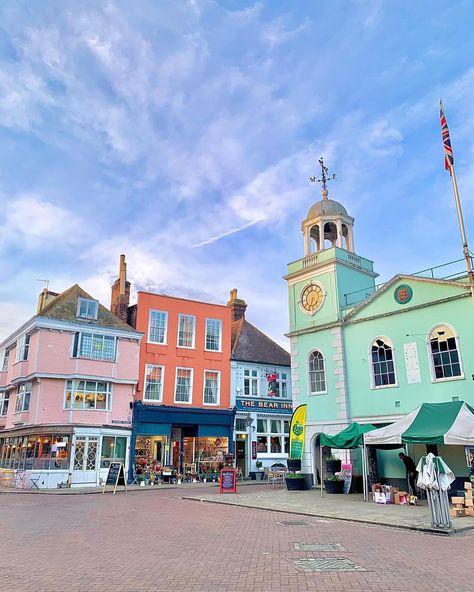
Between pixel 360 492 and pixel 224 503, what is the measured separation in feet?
20.0

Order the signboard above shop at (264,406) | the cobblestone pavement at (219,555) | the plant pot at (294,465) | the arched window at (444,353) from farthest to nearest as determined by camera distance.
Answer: the signboard above shop at (264,406)
the plant pot at (294,465)
the arched window at (444,353)
the cobblestone pavement at (219,555)

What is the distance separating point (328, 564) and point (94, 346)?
71.1 ft

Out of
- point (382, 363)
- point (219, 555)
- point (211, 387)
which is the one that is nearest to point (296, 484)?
point (382, 363)

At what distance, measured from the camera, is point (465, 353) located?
17.9m

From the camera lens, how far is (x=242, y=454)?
31.6 metres

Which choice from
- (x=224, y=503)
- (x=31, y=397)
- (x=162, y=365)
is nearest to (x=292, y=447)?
(x=224, y=503)

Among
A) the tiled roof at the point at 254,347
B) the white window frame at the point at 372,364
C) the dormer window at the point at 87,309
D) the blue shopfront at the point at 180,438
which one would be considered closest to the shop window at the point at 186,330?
the tiled roof at the point at 254,347

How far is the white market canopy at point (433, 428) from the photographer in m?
14.0

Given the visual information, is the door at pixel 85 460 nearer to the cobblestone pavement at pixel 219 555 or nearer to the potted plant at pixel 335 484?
the cobblestone pavement at pixel 219 555

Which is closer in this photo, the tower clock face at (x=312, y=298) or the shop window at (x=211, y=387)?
the tower clock face at (x=312, y=298)

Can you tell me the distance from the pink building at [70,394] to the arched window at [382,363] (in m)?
13.7

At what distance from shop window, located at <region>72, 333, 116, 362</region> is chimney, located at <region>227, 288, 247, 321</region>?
38.7ft

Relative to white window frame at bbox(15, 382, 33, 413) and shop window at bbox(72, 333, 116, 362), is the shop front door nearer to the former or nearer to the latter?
shop window at bbox(72, 333, 116, 362)

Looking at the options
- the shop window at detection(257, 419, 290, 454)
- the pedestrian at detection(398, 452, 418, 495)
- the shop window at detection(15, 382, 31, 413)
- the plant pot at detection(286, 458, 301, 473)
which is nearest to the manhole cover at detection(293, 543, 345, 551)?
the pedestrian at detection(398, 452, 418, 495)
